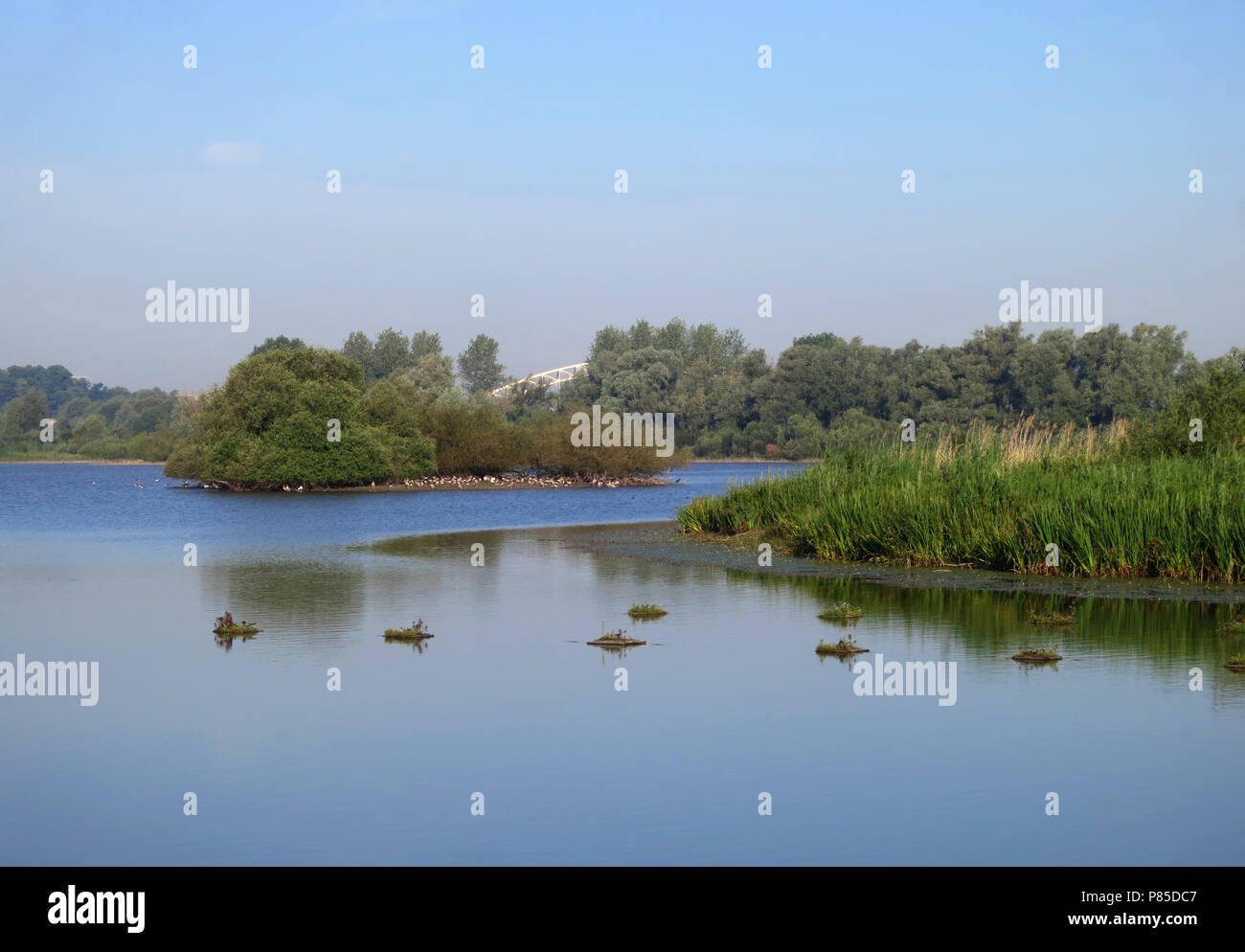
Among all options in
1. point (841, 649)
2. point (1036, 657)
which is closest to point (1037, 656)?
point (1036, 657)

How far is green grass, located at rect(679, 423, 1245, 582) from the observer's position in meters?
17.6

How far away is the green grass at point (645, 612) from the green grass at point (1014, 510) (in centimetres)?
652

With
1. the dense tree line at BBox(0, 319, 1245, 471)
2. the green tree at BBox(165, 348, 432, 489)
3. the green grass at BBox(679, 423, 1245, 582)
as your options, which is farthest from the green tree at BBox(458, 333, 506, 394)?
the green grass at BBox(679, 423, 1245, 582)

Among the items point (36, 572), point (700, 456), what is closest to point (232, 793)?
point (36, 572)

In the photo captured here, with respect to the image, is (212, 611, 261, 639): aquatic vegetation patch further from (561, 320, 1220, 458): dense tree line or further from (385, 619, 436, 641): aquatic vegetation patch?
(561, 320, 1220, 458): dense tree line

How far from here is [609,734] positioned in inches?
355

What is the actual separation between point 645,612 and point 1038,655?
4707mm

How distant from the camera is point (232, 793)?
7.56 metres

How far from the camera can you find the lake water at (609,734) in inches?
266

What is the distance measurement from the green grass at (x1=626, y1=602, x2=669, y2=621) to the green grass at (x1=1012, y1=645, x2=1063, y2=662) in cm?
435

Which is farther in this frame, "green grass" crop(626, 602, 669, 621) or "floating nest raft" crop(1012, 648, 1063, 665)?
"green grass" crop(626, 602, 669, 621)
